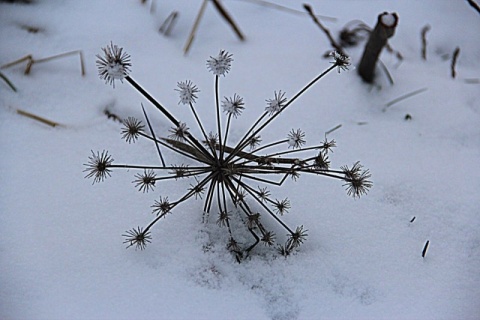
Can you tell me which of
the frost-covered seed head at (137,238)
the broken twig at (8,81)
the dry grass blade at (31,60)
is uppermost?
the dry grass blade at (31,60)

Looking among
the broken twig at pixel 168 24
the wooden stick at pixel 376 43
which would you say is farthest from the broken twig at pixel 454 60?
the broken twig at pixel 168 24

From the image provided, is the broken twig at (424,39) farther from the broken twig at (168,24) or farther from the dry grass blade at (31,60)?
the dry grass blade at (31,60)

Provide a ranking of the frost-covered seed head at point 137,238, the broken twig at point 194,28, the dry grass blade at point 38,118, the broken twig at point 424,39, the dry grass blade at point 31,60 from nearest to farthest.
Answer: the frost-covered seed head at point 137,238, the dry grass blade at point 38,118, the dry grass blade at point 31,60, the broken twig at point 194,28, the broken twig at point 424,39

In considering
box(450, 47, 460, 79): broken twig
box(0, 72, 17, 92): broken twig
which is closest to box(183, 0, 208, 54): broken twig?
box(0, 72, 17, 92): broken twig

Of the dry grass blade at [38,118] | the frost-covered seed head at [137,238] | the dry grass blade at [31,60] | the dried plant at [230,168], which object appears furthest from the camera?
the dry grass blade at [31,60]

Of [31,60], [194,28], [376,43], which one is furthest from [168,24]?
[376,43]

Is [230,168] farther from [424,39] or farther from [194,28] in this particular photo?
[424,39]

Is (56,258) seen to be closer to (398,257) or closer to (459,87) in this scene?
(398,257)

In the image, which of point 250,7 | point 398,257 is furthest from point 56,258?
point 250,7
